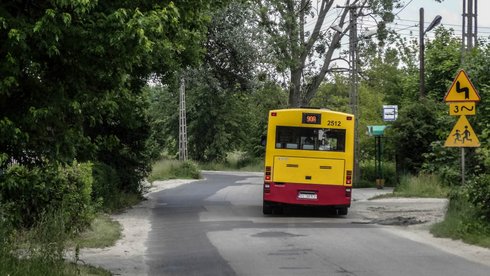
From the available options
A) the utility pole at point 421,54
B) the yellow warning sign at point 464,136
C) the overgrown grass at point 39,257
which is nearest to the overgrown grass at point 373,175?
the utility pole at point 421,54

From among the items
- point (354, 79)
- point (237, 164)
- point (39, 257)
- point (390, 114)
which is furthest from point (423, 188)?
point (237, 164)

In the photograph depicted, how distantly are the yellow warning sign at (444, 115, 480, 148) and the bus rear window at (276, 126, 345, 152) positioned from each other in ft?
15.5

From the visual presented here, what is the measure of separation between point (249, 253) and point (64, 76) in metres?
5.53

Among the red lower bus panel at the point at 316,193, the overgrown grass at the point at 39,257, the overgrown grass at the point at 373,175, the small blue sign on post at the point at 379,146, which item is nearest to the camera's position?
the overgrown grass at the point at 39,257

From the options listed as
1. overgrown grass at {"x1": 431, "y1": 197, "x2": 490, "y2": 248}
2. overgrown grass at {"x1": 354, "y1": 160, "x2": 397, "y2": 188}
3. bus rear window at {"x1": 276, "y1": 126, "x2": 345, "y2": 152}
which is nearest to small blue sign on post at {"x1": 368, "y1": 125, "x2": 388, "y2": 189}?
overgrown grass at {"x1": 354, "y1": 160, "x2": 397, "y2": 188}

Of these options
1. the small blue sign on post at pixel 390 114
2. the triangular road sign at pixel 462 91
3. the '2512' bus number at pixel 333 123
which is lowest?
the '2512' bus number at pixel 333 123

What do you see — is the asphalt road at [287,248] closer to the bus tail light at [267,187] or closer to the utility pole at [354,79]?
the bus tail light at [267,187]

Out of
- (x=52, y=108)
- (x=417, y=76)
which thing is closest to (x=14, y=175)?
(x=52, y=108)

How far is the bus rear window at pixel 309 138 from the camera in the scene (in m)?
18.4

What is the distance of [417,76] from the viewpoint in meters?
38.7

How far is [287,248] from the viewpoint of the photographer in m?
12.0

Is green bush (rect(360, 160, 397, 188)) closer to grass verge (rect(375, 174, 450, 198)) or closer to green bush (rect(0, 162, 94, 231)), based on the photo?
grass verge (rect(375, 174, 450, 198))

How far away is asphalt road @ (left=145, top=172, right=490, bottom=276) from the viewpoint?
9.80 metres

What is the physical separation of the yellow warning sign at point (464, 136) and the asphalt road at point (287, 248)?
7.83ft
